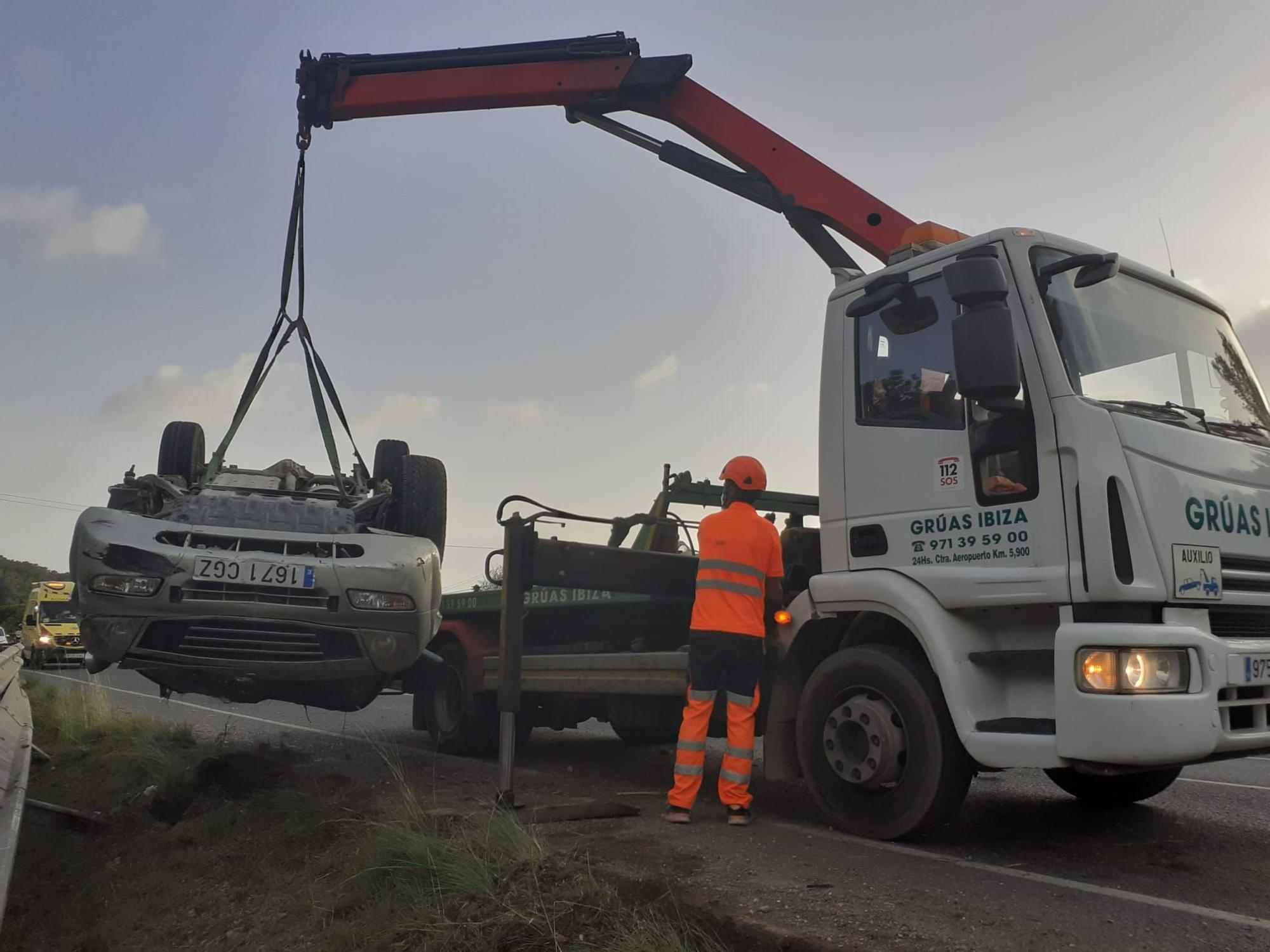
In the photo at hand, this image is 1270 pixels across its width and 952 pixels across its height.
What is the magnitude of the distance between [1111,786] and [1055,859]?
1.23 meters

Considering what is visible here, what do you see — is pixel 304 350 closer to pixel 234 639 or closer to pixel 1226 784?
pixel 234 639

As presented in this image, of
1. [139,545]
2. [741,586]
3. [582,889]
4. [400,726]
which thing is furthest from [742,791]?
[400,726]

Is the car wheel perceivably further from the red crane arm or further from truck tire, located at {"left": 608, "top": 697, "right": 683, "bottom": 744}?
the red crane arm

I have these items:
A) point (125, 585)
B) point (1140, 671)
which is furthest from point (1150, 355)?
point (125, 585)

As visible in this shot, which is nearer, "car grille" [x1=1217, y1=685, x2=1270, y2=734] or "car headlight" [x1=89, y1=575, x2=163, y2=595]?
"car grille" [x1=1217, y1=685, x2=1270, y2=734]

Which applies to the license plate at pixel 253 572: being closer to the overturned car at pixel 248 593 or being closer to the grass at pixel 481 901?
the overturned car at pixel 248 593

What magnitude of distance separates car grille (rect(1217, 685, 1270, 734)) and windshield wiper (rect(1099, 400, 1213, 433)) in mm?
1027

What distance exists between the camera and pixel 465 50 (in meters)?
7.84

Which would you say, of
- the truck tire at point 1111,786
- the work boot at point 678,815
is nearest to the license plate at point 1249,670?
the truck tire at point 1111,786

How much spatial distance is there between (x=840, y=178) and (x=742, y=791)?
3.96m

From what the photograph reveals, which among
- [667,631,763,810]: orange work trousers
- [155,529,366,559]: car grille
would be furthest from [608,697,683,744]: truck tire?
[155,529,366,559]: car grille

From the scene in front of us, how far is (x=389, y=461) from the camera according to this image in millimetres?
7344

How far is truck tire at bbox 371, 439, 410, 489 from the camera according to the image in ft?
23.8

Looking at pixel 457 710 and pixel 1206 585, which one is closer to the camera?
pixel 1206 585
